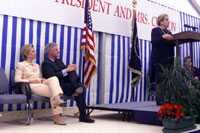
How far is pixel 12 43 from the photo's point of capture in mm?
4410

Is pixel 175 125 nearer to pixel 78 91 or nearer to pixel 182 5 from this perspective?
pixel 78 91

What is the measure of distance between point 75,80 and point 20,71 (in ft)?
2.62

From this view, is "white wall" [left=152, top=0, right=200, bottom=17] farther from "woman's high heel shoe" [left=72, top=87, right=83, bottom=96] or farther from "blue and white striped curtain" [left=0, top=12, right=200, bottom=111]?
"woman's high heel shoe" [left=72, top=87, right=83, bottom=96]

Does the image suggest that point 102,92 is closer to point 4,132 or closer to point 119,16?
point 119,16

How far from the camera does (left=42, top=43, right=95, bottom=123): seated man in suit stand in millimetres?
4227

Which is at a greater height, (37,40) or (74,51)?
(37,40)

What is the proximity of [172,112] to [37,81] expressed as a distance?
192 cm

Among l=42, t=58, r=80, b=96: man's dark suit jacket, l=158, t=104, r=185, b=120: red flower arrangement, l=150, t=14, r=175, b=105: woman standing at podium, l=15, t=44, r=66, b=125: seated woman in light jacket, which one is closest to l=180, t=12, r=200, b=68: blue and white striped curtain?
l=150, t=14, r=175, b=105: woman standing at podium

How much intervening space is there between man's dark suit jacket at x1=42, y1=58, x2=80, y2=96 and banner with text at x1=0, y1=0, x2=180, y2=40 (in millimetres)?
811

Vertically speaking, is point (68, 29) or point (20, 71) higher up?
point (68, 29)

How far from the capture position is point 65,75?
4.38 m

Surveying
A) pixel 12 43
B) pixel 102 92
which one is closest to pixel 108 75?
pixel 102 92

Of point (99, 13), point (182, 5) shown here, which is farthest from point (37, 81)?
point (182, 5)

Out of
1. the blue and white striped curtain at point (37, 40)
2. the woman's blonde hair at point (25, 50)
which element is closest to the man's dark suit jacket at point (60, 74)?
the woman's blonde hair at point (25, 50)
